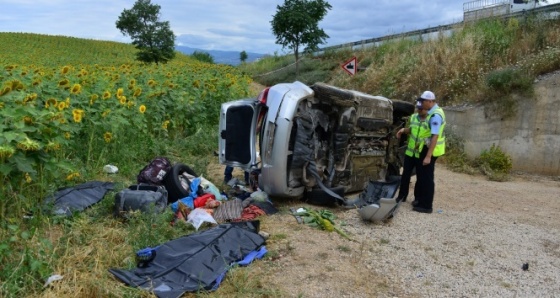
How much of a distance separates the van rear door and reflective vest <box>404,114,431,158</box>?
7.42 ft

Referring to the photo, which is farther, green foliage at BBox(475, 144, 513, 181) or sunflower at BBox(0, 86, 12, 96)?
green foliage at BBox(475, 144, 513, 181)

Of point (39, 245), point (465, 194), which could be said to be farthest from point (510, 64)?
point (39, 245)

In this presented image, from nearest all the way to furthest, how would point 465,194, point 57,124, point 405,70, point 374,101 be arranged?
point 57,124 → point 374,101 → point 465,194 → point 405,70

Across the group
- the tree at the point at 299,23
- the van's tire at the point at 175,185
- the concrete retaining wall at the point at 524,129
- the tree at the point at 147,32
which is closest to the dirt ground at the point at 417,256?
the van's tire at the point at 175,185

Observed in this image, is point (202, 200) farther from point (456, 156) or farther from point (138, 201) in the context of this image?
point (456, 156)

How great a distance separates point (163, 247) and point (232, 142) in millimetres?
2640

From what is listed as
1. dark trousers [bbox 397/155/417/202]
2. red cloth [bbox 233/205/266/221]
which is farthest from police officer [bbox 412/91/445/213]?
red cloth [bbox 233/205/266/221]

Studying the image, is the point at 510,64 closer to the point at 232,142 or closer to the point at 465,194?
the point at 465,194

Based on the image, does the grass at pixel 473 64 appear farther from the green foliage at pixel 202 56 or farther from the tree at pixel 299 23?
the green foliage at pixel 202 56

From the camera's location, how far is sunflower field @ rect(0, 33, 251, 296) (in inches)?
165

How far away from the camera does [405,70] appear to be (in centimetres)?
1697

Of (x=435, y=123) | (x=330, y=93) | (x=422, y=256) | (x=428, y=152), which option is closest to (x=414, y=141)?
Answer: (x=428, y=152)

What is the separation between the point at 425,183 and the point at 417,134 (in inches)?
27.6

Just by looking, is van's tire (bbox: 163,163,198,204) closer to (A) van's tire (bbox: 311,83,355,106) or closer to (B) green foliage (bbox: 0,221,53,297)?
(A) van's tire (bbox: 311,83,355,106)
